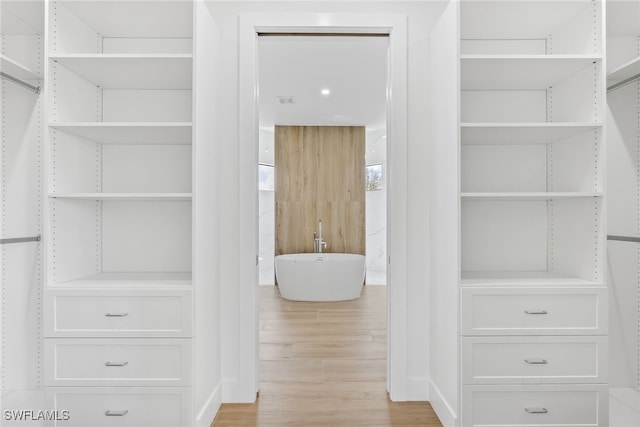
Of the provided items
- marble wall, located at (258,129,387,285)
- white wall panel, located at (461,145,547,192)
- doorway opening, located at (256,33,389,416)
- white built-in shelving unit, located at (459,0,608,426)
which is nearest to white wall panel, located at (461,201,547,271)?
white built-in shelving unit, located at (459,0,608,426)

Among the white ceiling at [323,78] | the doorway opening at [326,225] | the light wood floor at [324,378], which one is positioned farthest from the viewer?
the white ceiling at [323,78]

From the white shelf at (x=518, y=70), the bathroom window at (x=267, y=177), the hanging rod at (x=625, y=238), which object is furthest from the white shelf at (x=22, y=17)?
the bathroom window at (x=267, y=177)

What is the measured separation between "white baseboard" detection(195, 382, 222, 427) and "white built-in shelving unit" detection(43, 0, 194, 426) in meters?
0.10

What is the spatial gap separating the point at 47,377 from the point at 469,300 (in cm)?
204

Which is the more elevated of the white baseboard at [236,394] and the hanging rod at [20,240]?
the hanging rod at [20,240]

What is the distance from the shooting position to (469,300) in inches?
71.4

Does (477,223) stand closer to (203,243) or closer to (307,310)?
(203,243)

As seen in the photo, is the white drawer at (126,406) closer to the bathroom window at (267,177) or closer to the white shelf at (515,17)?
the white shelf at (515,17)

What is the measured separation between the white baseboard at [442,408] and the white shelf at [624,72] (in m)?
1.95

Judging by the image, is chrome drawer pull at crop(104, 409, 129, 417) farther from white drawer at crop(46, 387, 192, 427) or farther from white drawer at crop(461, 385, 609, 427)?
white drawer at crop(461, 385, 609, 427)

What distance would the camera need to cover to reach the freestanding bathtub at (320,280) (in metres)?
5.16

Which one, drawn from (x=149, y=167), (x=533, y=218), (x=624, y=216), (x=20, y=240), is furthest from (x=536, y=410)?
(x=20, y=240)

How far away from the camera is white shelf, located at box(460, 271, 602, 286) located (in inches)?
72.5

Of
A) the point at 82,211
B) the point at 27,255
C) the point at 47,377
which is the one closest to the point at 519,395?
the point at 47,377
